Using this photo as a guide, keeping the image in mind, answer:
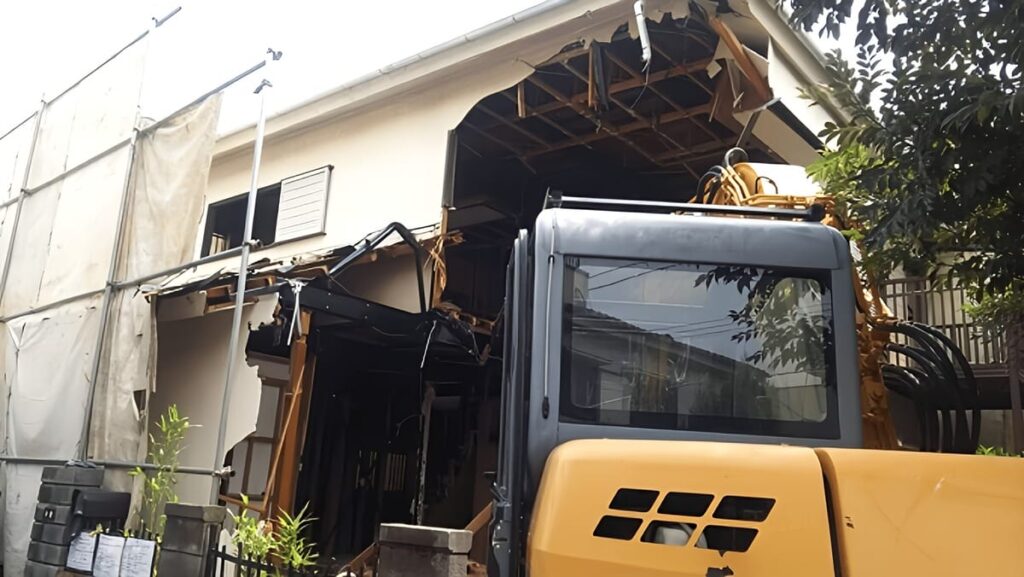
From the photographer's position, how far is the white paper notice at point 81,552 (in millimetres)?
6906

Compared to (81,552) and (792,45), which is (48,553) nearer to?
(81,552)

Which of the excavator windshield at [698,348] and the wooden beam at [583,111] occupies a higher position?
the wooden beam at [583,111]

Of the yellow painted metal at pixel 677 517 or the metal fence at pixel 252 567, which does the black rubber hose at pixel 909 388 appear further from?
the metal fence at pixel 252 567

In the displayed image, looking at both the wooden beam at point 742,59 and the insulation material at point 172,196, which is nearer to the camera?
the wooden beam at point 742,59

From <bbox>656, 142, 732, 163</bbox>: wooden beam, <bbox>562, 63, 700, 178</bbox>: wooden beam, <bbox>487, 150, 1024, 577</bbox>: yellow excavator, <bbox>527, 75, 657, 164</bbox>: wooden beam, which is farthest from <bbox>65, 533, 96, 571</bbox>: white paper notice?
<bbox>656, 142, 732, 163</bbox>: wooden beam

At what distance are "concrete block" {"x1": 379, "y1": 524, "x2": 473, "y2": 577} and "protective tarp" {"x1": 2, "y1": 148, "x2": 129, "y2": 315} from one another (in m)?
5.17

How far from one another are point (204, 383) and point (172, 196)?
2.02 metres

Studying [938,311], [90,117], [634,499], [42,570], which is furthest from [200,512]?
[938,311]

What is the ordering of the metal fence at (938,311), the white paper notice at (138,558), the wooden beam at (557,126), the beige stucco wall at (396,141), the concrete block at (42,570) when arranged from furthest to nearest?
the wooden beam at (557,126) < the metal fence at (938,311) < the beige stucco wall at (396,141) < the concrete block at (42,570) < the white paper notice at (138,558)

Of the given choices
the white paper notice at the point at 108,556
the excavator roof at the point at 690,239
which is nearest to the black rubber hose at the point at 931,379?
the excavator roof at the point at 690,239

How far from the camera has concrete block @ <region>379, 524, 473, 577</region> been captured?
4.77m

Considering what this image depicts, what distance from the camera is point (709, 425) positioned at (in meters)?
3.57

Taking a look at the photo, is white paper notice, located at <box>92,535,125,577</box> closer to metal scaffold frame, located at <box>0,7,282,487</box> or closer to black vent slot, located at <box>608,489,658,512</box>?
metal scaffold frame, located at <box>0,7,282,487</box>

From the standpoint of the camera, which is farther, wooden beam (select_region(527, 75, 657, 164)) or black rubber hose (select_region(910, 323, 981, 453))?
wooden beam (select_region(527, 75, 657, 164))
